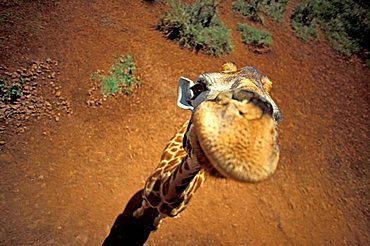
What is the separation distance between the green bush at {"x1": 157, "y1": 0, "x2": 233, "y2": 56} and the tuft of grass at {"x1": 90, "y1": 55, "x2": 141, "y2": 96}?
1448 millimetres

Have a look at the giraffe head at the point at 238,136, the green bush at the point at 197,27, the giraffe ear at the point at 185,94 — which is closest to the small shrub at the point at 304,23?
the green bush at the point at 197,27

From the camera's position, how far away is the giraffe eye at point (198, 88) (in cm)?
246

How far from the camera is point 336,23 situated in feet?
31.4

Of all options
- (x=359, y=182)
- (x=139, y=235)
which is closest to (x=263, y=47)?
(x=359, y=182)

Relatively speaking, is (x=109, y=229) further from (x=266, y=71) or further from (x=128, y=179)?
(x=266, y=71)

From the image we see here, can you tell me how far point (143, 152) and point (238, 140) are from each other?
339 cm

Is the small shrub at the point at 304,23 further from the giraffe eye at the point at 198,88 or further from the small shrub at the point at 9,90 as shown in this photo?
the small shrub at the point at 9,90

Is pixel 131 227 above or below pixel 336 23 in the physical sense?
below

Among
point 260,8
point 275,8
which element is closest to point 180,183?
point 260,8

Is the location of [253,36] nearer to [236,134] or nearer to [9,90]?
[9,90]

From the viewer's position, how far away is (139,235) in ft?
13.2

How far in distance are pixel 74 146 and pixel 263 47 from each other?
5.44 metres

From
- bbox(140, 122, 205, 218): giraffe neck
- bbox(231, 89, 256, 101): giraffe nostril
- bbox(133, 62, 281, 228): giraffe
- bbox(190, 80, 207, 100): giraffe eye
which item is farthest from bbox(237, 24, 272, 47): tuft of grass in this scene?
bbox(231, 89, 256, 101): giraffe nostril

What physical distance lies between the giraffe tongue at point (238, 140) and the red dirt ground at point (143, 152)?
289 centimetres
